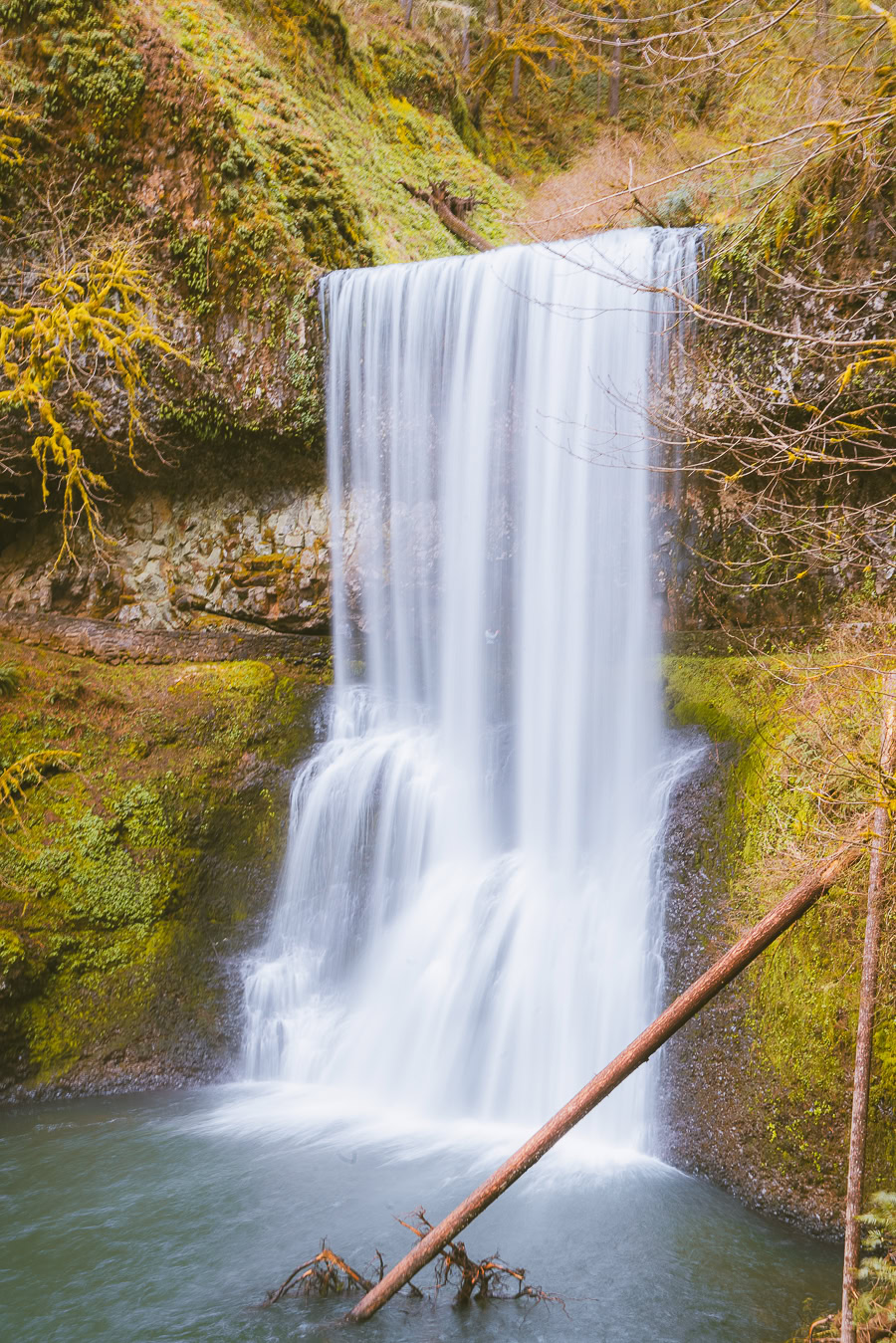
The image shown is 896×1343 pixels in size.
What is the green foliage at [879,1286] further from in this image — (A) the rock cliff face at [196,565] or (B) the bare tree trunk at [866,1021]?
(A) the rock cliff face at [196,565]

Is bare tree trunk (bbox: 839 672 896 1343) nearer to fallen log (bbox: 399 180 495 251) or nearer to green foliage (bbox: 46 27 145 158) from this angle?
green foliage (bbox: 46 27 145 158)

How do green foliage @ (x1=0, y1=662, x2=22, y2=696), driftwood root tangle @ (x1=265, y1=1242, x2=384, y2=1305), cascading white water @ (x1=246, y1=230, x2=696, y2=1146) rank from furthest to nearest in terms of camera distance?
1. green foliage @ (x1=0, y1=662, x2=22, y2=696)
2. cascading white water @ (x1=246, y1=230, x2=696, y2=1146)
3. driftwood root tangle @ (x1=265, y1=1242, x2=384, y2=1305)

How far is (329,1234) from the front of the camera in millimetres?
5207

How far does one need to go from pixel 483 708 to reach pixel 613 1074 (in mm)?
6003

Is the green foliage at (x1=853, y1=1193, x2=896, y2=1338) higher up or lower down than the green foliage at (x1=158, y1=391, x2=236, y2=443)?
lower down

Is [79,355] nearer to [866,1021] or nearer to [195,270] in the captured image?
[195,270]

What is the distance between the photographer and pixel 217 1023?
7809 mm

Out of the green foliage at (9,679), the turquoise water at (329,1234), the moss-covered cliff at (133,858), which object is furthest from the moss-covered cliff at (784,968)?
the green foliage at (9,679)

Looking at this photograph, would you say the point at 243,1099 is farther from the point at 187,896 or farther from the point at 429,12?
the point at 429,12

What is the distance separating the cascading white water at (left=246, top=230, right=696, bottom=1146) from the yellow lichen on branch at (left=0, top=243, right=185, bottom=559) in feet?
7.23

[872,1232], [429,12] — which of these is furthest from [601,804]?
[429,12]

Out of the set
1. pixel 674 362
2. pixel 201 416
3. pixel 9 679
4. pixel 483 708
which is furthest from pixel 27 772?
pixel 674 362

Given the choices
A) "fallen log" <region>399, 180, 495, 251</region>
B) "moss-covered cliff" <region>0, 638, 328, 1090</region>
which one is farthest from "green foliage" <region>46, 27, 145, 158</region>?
"moss-covered cliff" <region>0, 638, 328, 1090</region>

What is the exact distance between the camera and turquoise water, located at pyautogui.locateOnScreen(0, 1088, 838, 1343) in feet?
14.5
